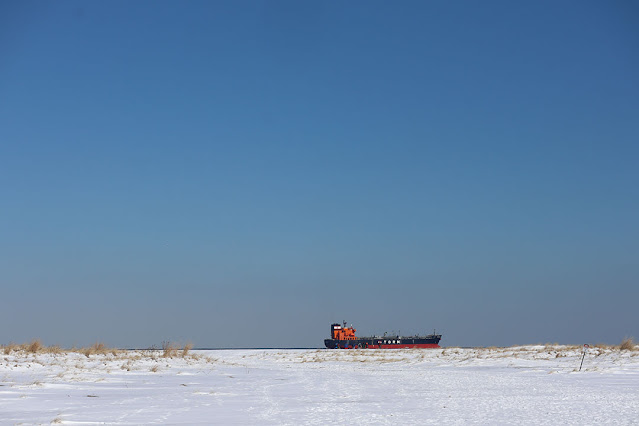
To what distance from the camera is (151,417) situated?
11500 mm

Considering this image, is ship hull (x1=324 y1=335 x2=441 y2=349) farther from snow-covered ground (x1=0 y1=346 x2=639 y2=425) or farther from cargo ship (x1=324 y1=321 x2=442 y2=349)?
snow-covered ground (x1=0 y1=346 x2=639 y2=425)

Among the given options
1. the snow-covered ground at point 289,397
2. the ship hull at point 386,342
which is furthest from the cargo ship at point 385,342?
the snow-covered ground at point 289,397

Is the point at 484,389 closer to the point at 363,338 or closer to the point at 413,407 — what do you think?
the point at 413,407

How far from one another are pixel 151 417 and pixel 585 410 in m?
8.87

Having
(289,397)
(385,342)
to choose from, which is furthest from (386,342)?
(289,397)

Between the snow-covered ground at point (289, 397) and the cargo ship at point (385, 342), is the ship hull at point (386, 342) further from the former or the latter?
the snow-covered ground at point (289, 397)

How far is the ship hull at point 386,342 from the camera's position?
294 feet

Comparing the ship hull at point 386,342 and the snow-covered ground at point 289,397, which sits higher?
the ship hull at point 386,342

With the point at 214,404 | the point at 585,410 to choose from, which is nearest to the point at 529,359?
the point at 585,410

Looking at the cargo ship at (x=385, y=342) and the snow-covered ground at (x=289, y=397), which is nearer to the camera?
the snow-covered ground at (x=289, y=397)

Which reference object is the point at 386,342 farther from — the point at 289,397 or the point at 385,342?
the point at 289,397

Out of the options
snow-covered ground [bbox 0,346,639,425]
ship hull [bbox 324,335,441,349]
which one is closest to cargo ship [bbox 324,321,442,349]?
ship hull [bbox 324,335,441,349]

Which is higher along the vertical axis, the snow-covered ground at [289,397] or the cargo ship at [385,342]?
the cargo ship at [385,342]

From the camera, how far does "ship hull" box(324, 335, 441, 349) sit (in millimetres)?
89750
